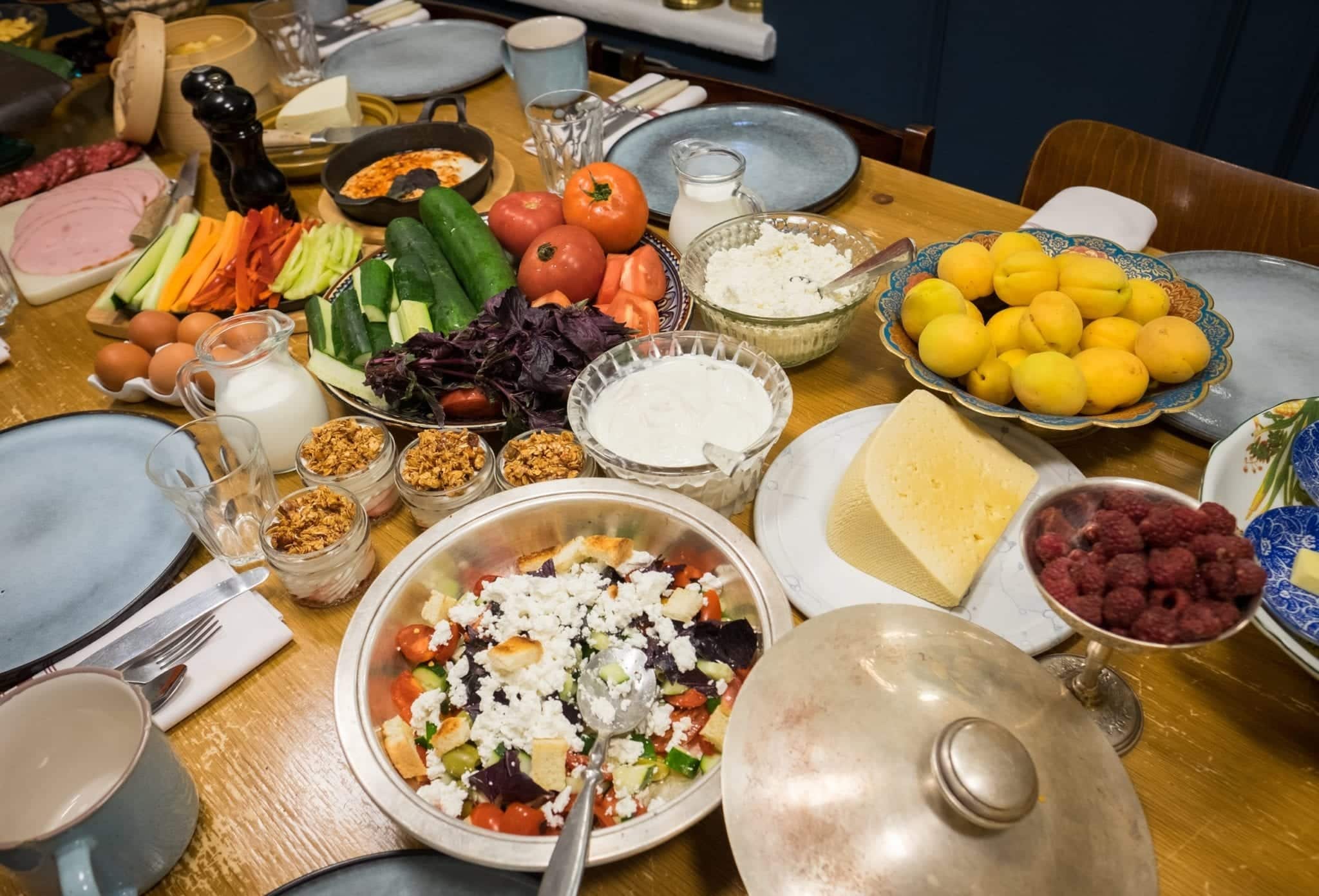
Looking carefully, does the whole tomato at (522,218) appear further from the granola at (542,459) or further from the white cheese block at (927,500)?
the white cheese block at (927,500)

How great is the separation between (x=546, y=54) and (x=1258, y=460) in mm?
1925

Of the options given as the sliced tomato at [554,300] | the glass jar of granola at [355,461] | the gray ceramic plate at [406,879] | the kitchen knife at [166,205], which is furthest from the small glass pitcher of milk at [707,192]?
the kitchen knife at [166,205]

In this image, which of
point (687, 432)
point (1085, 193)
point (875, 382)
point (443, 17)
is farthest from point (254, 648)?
point (443, 17)

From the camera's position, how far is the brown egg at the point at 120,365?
153cm

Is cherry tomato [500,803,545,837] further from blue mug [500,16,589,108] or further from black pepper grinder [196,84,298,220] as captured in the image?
blue mug [500,16,589,108]

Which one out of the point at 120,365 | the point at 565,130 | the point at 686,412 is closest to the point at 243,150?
the point at 120,365

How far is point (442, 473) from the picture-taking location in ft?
3.97

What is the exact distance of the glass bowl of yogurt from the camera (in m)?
1.16

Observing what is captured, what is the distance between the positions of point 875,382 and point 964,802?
915 millimetres

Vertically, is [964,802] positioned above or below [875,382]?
above

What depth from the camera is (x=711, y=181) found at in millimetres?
1608

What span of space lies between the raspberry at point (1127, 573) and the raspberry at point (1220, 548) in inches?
1.9

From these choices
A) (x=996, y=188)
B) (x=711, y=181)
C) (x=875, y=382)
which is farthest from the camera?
(x=996, y=188)

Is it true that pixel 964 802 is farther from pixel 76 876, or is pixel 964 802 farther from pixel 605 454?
pixel 76 876
